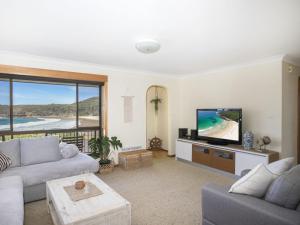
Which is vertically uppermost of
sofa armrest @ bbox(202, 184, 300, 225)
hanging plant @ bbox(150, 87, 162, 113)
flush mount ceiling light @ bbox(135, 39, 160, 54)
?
flush mount ceiling light @ bbox(135, 39, 160, 54)

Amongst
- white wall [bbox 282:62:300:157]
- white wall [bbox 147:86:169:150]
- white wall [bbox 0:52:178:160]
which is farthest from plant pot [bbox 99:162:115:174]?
white wall [bbox 282:62:300:157]

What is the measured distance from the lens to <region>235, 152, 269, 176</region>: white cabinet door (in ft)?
11.0

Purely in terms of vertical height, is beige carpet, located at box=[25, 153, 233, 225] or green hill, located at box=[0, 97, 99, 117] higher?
green hill, located at box=[0, 97, 99, 117]

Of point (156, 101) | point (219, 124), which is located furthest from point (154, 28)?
point (156, 101)

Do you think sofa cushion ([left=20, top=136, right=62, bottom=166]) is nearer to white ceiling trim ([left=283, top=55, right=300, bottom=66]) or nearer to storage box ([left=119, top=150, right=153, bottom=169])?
storage box ([left=119, top=150, right=153, bottom=169])

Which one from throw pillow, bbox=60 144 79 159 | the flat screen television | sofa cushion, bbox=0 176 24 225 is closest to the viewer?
sofa cushion, bbox=0 176 24 225

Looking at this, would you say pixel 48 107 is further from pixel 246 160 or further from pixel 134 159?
pixel 246 160

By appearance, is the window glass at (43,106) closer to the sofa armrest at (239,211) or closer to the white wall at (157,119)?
the white wall at (157,119)

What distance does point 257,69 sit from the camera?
3.86m

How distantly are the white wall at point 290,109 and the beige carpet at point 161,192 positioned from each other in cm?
137

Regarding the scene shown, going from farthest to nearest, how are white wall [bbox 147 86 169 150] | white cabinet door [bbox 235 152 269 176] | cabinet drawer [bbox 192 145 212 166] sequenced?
white wall [bbox 147 86 169 150]
cabinet drawer [bbox 192 145 212 166]
white cabinet door [bbox 235 152 269 176]

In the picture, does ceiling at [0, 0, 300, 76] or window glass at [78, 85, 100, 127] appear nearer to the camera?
ceiling at [0, 0, 300, 76]

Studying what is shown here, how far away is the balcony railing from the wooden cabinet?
7.32ft

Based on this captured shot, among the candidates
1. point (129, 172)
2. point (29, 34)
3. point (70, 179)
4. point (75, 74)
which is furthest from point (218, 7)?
point (129, 172)
